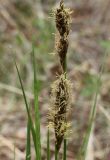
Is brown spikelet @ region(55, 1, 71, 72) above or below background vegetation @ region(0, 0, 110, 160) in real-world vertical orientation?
below

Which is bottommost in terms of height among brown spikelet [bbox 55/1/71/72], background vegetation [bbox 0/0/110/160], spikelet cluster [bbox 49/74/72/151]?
spikelet cluster [bbox 49/74/72/151]

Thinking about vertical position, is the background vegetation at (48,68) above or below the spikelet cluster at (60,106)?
above

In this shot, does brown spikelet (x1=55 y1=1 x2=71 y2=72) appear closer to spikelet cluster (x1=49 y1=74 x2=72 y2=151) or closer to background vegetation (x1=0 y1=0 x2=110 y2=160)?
spikelet cluster (x1=49 y1=74 x2=72 y2=151)

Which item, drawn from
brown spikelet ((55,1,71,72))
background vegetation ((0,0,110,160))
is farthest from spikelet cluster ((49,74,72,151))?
background vegetation ((0,0,110,160))

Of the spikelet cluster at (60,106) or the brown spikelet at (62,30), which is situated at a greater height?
the brown spikelet at (62,30)

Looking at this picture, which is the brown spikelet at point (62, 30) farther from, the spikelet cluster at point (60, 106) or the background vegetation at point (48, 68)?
the background vegetation at point (48, 68)

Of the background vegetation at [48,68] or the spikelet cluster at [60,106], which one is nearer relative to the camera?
the spikelet cluster at [60,106]

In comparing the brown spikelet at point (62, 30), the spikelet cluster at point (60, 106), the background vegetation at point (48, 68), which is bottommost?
the spikelet cluster at point (60, 106)

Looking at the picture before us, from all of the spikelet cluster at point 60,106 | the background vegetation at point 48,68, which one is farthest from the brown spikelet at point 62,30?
the background vegetation at point 48,68

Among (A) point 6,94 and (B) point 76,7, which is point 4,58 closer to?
(A) point 6,94
